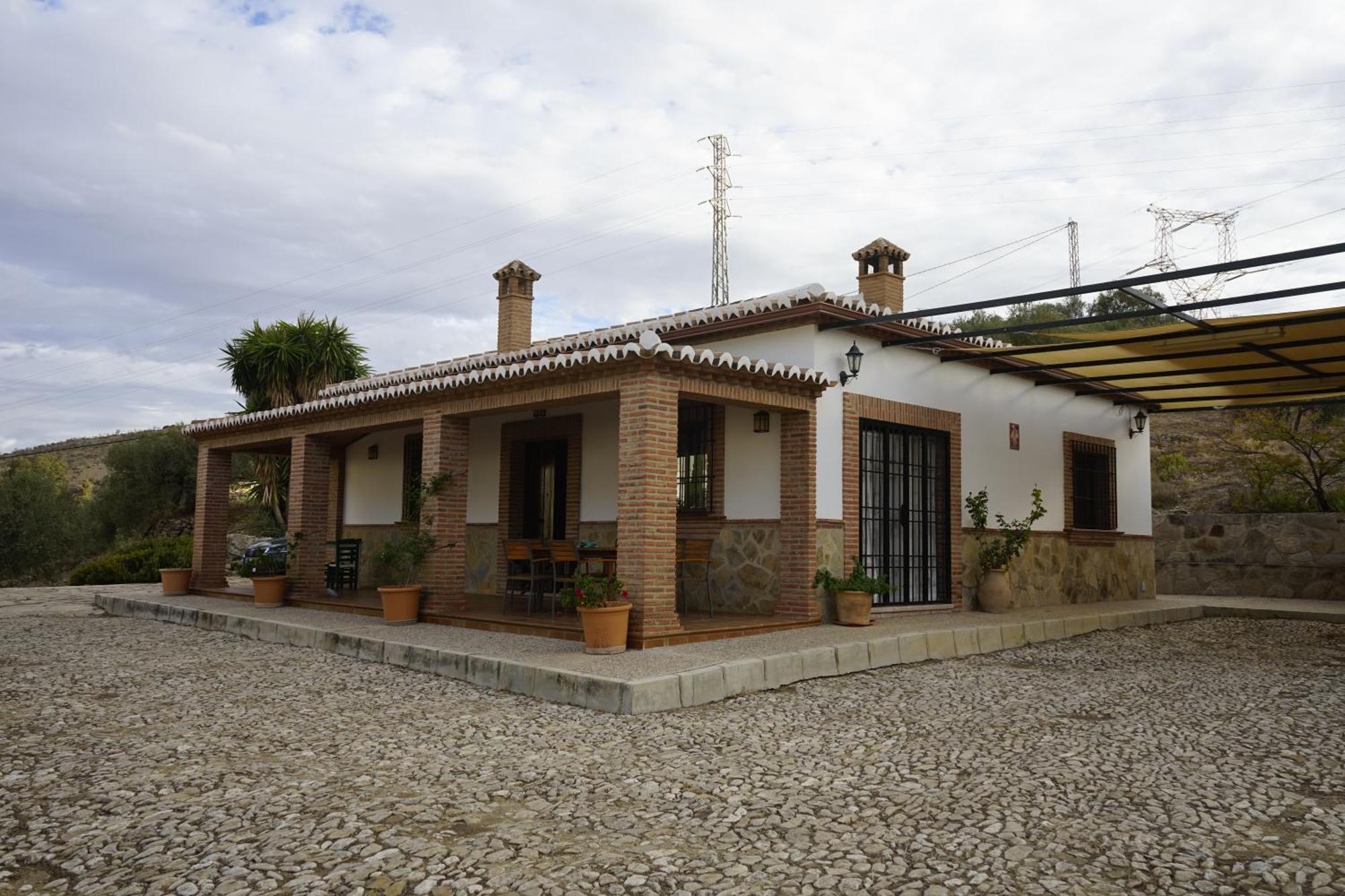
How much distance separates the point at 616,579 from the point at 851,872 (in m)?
4.43

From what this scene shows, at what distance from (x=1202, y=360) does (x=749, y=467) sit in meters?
5.61

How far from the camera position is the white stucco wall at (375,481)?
13734mm

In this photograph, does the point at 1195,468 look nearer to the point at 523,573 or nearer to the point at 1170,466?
the point at 1170,466

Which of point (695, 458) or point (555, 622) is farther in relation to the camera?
point (695, 458)

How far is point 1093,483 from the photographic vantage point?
13.6m

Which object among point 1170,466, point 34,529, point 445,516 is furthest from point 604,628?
point 34,529

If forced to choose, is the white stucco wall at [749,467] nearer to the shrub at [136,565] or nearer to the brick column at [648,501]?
the brick column at [648,501]

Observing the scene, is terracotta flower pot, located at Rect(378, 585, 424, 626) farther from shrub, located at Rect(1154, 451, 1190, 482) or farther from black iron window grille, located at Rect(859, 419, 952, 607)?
shrub, located at Rect(1154, 451, 1190, 482)

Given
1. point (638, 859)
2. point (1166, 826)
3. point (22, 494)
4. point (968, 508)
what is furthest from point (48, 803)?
point (22, 494)

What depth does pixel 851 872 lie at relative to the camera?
321 centimetres

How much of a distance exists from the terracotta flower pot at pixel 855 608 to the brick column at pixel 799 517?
0.81ft

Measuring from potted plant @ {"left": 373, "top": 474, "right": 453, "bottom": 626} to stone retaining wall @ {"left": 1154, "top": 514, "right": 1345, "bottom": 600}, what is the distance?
12608mm

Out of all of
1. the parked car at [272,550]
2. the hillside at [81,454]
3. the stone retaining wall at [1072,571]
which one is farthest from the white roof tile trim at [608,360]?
the hillside at [81,454]

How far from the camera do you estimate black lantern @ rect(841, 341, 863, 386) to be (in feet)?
30.3
